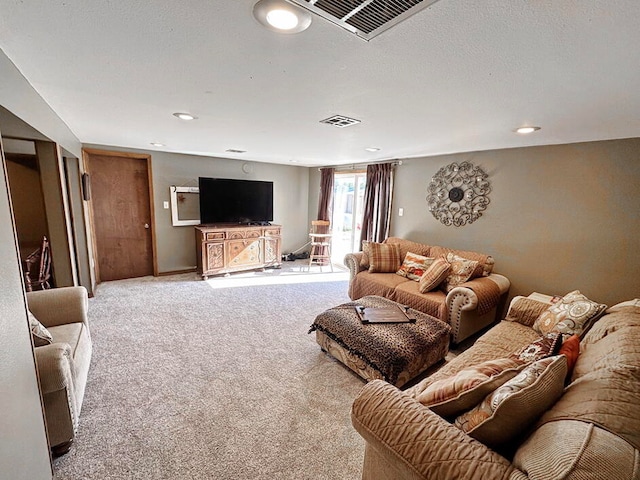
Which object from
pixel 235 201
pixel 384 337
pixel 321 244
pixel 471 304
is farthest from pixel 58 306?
pixel 321 244

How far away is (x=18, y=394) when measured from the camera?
105 cm

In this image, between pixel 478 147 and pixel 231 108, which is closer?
pixel 231 108

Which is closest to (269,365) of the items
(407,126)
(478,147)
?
(407,126)

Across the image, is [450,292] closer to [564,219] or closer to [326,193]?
[564,219]

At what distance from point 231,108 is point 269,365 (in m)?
2.15

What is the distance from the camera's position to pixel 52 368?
140cm

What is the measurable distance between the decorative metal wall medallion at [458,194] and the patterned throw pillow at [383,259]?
855 mm

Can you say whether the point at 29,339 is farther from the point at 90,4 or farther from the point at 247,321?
the point at 247,321

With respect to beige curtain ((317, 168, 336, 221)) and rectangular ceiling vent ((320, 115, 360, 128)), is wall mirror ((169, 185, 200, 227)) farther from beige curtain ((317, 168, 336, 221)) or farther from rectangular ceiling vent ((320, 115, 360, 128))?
rectangular ceiling vent ((320, 115, 360, 128))

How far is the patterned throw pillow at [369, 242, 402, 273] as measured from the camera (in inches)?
147

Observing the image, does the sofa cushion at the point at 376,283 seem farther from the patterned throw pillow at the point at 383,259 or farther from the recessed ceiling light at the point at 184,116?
the recessed ceiling light at the point at 184,116

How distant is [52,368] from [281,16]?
6.51 ft

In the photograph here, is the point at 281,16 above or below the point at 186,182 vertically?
above

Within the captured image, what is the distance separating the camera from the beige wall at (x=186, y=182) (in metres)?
4.50
